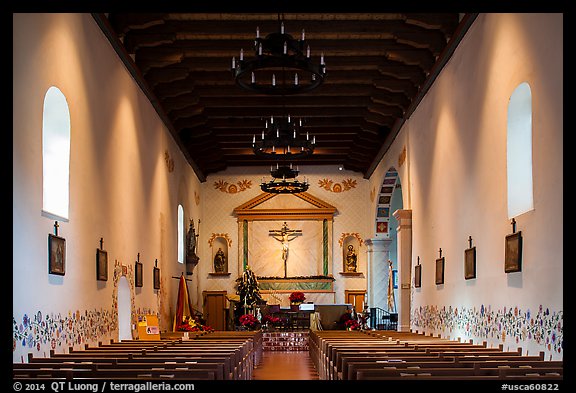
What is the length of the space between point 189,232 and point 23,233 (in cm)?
1392

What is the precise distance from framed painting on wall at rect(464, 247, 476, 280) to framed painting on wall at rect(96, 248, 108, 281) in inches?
211

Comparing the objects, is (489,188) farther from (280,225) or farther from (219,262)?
(219,262)

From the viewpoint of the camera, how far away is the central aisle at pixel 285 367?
13672 mm

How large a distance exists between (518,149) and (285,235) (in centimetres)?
1663

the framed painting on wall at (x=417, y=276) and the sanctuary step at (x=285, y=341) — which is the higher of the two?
the framed painting on wall at (x=417, y=276)

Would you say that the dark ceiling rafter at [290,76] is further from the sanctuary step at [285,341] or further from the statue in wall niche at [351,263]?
the sanctuary step at [285,341]

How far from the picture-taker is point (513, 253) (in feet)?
29.5

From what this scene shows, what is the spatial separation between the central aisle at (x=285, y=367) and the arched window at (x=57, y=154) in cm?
492

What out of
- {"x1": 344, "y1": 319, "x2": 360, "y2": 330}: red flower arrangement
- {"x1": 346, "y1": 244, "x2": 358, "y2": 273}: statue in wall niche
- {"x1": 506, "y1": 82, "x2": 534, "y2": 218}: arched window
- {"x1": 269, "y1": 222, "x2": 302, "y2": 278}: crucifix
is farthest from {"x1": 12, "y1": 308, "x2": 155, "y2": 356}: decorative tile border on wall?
{"x1": 346, "y1": 244, "x2": 358, "y2": 273}: statue in wall niche

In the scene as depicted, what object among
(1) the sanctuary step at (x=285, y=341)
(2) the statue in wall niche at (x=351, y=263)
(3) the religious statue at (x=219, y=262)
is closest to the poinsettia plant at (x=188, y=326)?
(1) the sanctuary step at (x=285, y=341)

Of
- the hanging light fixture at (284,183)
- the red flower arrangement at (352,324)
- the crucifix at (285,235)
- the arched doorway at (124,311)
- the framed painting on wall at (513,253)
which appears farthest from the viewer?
the crucifix at (285,235)

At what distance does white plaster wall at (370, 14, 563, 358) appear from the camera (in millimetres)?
7801

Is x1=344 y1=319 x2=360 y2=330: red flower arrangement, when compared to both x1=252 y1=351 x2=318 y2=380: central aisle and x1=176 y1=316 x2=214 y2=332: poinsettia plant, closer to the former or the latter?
x1=252 y1=351 x2=318 y2=380: central aisle
